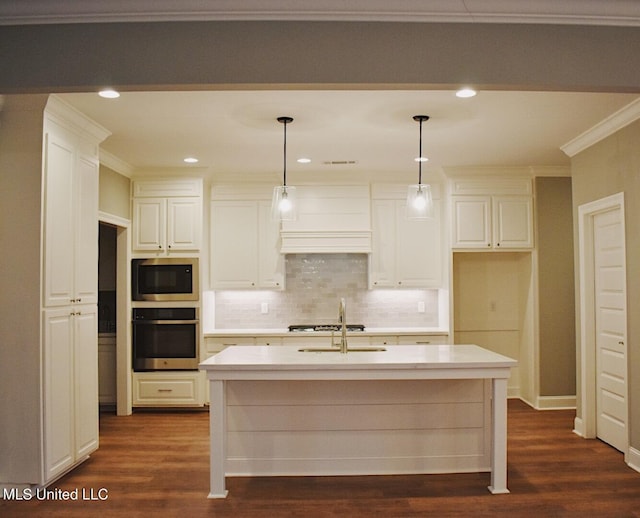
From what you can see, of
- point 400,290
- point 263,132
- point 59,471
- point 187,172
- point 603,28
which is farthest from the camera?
point 400,290

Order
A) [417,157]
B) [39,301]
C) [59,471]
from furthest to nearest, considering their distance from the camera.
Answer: [417,157] → [59,471] → [39,301]

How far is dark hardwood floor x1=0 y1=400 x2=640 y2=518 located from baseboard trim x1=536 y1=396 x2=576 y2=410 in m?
1.26

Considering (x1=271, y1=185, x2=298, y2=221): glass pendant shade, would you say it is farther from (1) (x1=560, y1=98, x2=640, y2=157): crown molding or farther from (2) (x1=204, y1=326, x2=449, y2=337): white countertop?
(1) (x1=560, y1=98, x2=640, y2=157): crown molding

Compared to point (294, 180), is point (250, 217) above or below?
below

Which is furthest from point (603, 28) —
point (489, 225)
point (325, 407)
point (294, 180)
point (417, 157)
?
point (294, 180)

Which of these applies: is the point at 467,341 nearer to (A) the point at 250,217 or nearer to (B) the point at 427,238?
(B) the point at 427,238

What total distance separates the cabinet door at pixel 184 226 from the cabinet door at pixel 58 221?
2013 millimetres

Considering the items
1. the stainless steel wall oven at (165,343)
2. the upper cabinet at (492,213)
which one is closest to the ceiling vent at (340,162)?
the upper cabinet at (492,213)

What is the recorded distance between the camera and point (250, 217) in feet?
21.1

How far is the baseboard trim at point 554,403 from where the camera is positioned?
20.0 feet

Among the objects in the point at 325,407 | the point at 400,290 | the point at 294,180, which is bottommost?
the point at 325,407

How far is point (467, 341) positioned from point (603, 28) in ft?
15.0

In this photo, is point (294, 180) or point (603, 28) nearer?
point (603, 28)

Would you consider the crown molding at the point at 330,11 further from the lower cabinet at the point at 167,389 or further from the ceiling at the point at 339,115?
the lower cabinet at the point at 167,389
